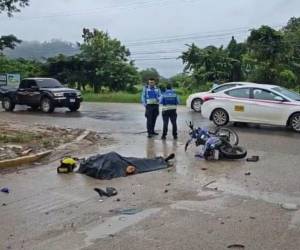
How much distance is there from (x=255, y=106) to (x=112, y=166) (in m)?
8.57

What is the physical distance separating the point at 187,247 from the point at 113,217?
161 centimetres

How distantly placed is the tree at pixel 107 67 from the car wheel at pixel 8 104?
20554mm

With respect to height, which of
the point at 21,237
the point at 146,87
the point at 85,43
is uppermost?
the point at 85,43

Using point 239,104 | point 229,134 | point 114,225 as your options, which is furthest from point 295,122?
point 114,225

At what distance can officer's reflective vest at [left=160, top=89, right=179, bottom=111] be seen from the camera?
1520 centimetres

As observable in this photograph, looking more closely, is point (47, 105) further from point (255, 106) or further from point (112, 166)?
point (112, 166)

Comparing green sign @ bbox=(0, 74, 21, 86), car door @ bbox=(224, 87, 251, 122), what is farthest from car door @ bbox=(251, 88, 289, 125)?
green sign @ bbox=(0, 74, 21, 86)

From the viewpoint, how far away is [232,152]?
11852 millimetres

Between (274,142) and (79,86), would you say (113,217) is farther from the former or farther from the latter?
(79,86)

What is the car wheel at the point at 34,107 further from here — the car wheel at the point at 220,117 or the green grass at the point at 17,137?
the green grass at the point at 17,137

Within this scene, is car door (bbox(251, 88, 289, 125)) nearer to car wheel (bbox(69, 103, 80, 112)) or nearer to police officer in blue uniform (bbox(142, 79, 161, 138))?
police officer in blue uniform (bbox(142, 79, 161, 138))

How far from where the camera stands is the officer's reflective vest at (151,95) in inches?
620

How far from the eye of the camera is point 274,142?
14781 millimetres

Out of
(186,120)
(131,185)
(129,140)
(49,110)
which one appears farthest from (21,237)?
(49,110)
